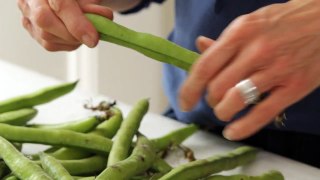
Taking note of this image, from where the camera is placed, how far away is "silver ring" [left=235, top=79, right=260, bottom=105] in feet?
1.76

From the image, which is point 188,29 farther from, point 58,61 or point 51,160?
point 58,61

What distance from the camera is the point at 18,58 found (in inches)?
63.0

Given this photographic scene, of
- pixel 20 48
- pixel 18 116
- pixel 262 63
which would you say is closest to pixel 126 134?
pixel 18 116

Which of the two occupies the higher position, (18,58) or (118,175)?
(118,175)

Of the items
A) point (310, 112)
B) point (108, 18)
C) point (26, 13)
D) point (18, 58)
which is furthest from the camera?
point (18, 58)

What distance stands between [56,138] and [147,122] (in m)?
0.22

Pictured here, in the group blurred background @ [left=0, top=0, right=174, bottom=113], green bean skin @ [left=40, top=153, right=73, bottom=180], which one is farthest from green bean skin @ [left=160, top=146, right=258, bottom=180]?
blurred background @ [left=0, top=0, right=174, bottom=113]

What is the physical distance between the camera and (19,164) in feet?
2.10

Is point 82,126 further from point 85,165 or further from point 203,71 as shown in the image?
point 203,71

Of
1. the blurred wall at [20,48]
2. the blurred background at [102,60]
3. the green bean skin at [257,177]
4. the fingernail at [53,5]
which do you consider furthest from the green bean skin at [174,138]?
the blurred wall at [20,48]

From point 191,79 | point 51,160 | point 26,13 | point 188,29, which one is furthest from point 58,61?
point 191,79

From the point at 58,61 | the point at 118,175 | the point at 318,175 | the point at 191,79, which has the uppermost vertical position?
the point at 191,79

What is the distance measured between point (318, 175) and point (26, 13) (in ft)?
1.40

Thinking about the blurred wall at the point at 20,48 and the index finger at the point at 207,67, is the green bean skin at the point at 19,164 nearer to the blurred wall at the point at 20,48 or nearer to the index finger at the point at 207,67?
the index finger at the point at 207,67
